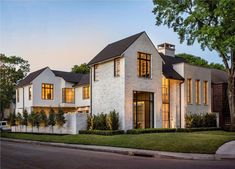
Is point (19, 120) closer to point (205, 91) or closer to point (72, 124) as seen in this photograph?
point (72, 124)

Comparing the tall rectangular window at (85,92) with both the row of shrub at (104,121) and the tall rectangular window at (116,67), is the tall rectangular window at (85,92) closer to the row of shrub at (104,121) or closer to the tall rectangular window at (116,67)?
the row of shrub at (104,121)

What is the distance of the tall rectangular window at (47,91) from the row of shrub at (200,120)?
2279cm

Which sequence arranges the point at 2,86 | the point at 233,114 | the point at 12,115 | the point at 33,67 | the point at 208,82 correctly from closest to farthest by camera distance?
the point at 233,114 → the point at 208,82 → the point at 12,115 → the point at 2,86 → the point at 33,67

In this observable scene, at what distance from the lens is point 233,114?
31.6 metres

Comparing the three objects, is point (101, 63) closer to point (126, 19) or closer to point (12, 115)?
point (126, 19)

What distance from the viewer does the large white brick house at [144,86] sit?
97.2ft

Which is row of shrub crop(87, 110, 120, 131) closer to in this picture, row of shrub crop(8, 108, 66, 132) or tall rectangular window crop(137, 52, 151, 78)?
A: row of shrub crop(8, 108, 66, 132)

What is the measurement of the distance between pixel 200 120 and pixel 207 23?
969 centimetres

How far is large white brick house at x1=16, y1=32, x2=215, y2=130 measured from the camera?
97.2 feet

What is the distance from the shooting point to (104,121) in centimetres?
2956

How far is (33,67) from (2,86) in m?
8.17

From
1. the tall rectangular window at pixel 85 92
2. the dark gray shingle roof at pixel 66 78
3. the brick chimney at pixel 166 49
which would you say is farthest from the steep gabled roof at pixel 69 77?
the brick chimney at pixel 166 49

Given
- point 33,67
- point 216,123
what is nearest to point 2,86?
point 33,67

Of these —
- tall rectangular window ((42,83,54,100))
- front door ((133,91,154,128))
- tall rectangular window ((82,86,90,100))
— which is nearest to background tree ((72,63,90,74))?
tall rectangular window ((42,83,54,100))
